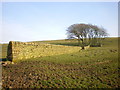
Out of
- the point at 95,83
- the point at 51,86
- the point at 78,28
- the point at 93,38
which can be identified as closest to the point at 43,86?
the point at 51,86

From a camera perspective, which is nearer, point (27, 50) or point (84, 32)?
point (27, 50)

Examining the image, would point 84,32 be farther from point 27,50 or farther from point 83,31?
point 27,50

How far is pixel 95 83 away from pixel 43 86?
101 inches

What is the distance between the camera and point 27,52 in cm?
1106

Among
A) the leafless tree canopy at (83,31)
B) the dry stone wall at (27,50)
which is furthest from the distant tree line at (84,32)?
the dry stone wall at (27,50)

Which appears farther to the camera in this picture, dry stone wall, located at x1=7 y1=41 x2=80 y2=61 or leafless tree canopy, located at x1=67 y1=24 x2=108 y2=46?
leafless tree canopy, located at x1=67 y1=24 x2=108 y2=46

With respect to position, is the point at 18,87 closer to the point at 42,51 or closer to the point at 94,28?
the point at 42,51

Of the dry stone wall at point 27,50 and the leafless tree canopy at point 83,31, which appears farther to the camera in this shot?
the leafless tree canopy at point 83,31

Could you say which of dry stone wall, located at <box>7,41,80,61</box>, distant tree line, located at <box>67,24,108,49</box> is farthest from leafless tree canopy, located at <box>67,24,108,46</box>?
dry stone wall, located at <box>7,41,80,61</box>

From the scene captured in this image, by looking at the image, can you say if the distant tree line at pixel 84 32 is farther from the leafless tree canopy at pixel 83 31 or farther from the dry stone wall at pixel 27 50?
the dry stone wall at pixel 27 50

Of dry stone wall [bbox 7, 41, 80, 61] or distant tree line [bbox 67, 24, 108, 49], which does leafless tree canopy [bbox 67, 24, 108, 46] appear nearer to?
distant tree line [bbox 67, 24, 108, 49]

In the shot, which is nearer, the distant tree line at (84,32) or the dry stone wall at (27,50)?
the dry stone wall at (27,50)

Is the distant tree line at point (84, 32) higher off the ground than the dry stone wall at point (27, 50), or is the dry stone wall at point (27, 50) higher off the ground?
the distant tree line at point (84, 32)

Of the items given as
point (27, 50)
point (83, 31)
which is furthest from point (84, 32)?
point (27, 50)
